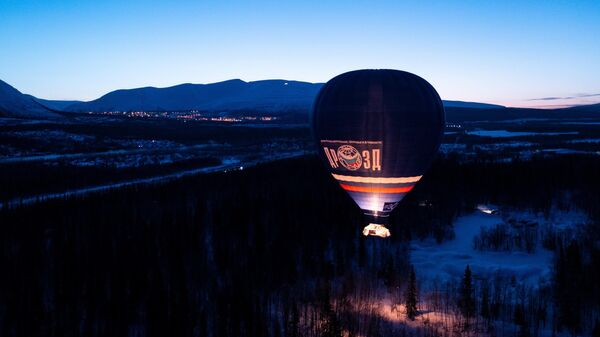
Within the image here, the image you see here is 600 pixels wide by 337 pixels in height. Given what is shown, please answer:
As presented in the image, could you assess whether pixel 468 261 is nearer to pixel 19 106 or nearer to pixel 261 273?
pixel 261 273

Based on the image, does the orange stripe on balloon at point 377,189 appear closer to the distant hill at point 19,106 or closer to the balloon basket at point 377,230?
the balloon basket at point 377,230

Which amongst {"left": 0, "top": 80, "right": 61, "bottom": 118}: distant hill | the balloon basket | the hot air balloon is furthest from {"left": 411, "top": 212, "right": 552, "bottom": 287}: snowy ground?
{"left": 0, "top": 80, "right": 61, "bottom": 118}: distant hill

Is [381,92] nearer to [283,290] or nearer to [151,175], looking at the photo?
[283,290]

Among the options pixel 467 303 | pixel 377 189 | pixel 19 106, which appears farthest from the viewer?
pixel 19 106

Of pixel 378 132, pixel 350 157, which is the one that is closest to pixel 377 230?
pixel 350 157

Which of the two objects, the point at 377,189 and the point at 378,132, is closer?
the point at 378,132

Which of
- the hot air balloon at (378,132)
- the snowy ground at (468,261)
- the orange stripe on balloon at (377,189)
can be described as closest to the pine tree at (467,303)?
the snowy ground at (468,261)

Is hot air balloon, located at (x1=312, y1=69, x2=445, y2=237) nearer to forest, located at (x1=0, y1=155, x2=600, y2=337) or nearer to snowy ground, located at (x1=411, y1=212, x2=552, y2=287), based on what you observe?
snowy ground, located at (x1=411, y1=212, x2=552, y2=287)
